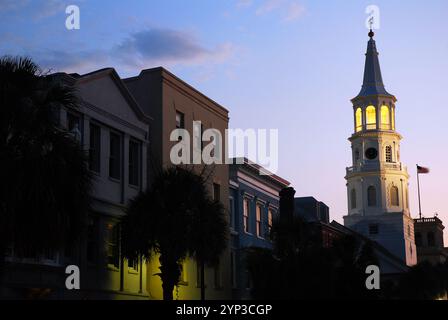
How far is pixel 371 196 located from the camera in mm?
107688

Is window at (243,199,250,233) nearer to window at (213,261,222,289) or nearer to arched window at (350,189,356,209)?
window at (213,261,222,289)

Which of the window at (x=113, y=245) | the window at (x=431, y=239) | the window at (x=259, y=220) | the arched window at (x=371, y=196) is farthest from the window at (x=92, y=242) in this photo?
the window at (x=431, y=239)

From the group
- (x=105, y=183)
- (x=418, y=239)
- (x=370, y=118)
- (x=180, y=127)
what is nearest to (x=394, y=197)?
(x=370, y=118)

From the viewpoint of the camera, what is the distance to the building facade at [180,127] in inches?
1454

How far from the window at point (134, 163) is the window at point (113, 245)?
2932mm

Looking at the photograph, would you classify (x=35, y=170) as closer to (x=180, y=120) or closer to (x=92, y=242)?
(x=92, y=242)

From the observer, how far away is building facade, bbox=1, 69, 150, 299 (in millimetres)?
29344

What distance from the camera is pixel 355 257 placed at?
4212cm

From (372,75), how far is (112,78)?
3119 inches

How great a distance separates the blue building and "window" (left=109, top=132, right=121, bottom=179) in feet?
37.1

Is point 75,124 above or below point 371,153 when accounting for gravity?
below

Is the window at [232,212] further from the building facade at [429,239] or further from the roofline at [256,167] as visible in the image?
the building facade at [429,239]

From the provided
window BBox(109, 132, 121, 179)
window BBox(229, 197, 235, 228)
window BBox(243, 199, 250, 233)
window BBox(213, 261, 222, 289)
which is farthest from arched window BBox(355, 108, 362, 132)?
window BBox(109, 132, 121, 179)
